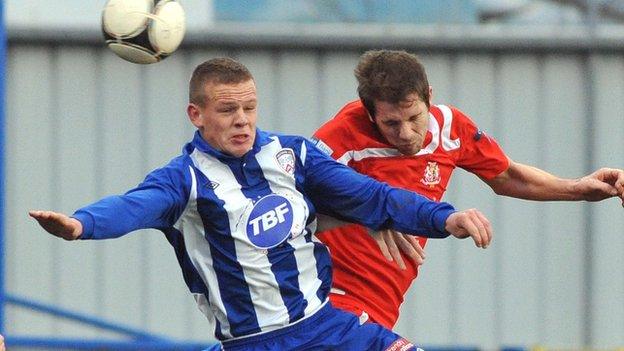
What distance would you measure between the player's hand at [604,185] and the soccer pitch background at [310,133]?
535 cm

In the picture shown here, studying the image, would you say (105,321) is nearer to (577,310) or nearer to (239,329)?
(577,310)

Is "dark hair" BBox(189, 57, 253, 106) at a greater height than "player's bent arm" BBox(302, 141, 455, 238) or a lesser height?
greater

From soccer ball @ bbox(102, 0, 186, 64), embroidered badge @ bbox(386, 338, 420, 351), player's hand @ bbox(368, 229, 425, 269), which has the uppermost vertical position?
soccer ball @ bbox(102, 0, 186, 64)

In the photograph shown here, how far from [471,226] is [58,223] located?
150cm

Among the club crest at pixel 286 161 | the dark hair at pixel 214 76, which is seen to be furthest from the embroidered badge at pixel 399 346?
the dark hair at pixel 214 76

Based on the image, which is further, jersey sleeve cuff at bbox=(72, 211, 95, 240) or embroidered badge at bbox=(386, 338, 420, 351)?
embroidered badge at bbox=(386, 338, 420, 351)

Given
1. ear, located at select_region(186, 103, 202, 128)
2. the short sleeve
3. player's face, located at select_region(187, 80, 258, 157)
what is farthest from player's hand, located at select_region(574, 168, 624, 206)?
ear, located at select_region(186, 103, 202, 128)

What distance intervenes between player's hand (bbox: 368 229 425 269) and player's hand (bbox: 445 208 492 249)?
53cm

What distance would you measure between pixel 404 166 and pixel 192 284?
44.8 inches

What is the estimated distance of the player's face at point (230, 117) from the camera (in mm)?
6453

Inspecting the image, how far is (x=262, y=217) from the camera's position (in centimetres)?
650

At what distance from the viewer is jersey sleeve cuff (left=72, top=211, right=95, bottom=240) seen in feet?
19.1

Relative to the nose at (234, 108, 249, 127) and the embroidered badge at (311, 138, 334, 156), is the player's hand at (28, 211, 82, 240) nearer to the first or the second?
the nose at (234, 108, 249, 127)

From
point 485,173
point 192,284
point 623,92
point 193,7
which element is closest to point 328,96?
point 193,7
